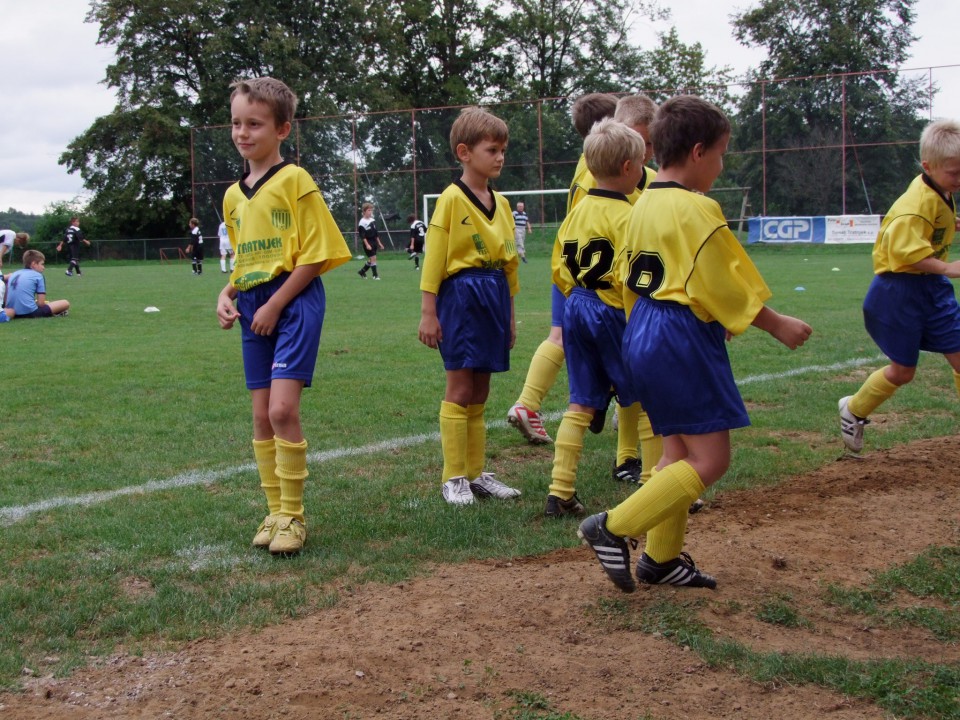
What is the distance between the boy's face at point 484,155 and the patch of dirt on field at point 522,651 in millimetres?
1917

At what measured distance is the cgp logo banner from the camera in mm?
30062

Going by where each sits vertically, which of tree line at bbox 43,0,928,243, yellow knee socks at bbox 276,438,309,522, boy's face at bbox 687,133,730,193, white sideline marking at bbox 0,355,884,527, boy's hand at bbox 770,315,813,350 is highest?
tree line at bbox 43,0,928,243

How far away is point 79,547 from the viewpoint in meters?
4.07

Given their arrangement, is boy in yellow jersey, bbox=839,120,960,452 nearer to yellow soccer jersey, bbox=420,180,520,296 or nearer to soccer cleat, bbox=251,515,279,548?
yellow soccer jersey, bbox=420,180,520,296

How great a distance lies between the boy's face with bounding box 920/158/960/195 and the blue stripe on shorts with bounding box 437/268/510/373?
7.84 ft

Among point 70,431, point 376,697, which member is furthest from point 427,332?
point 70,431

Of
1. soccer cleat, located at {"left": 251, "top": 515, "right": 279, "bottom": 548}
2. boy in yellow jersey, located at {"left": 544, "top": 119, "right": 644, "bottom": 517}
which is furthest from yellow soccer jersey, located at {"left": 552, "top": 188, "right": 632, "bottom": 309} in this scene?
soccer cleat, located at {"left": 251, "top": 515, "right": 279, "bottom": 548}

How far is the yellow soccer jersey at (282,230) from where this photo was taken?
163 inches

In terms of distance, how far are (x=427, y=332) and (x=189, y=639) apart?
2.04m

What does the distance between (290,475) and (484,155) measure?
1805 millimetres

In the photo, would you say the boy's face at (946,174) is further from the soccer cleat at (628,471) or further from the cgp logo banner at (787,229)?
the cgp logo banner at (787,229)

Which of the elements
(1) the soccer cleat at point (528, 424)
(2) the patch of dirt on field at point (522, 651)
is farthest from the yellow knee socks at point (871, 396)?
(1) the soccer cleat at point (528, 424)

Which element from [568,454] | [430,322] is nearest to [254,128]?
[430,322]

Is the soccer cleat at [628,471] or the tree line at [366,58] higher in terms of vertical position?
the tree line at [366,58]
